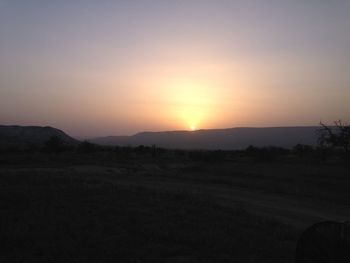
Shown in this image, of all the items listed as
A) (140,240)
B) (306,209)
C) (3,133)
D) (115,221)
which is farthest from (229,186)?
(3,133)

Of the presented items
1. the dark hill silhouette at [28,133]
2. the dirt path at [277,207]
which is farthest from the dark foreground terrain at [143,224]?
the dark hill silhouette at [28,133]

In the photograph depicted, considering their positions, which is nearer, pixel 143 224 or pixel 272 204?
pixel 143 224

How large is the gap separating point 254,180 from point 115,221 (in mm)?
20103

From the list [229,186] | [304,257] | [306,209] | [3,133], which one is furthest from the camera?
[3,133]

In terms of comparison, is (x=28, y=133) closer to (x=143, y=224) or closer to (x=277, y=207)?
(x=277, y=207)

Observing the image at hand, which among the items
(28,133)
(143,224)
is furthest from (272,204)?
(28,133)

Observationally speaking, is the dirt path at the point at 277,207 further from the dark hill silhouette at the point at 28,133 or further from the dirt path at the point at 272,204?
the dark hill silhouette at the point at 28,133

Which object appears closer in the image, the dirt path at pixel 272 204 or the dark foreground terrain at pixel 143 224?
the dark foreground terrain at pixel 143 224

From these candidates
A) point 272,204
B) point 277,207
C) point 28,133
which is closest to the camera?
point 277,207

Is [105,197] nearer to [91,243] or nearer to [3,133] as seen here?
[91,243]

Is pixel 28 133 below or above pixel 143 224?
above

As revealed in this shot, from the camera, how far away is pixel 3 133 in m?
177

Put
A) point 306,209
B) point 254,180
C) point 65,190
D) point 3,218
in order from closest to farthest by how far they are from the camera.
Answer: point 3,218
point 65,190
point 306,209
point 254,180

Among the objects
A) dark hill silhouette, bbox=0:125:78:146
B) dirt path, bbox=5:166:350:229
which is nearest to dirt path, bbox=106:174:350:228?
dirt path, bbox=5:166:350:229
